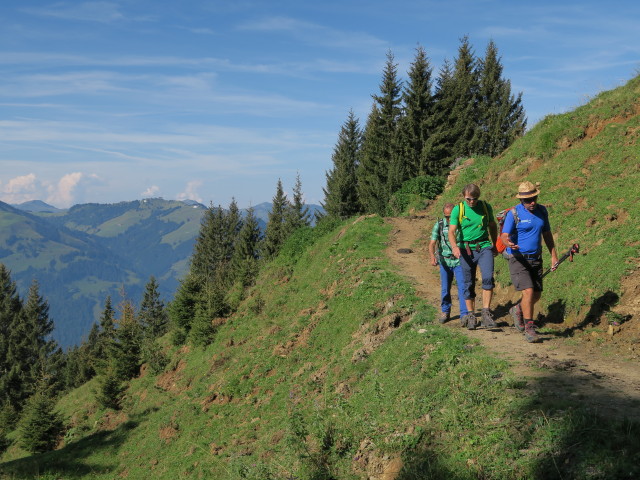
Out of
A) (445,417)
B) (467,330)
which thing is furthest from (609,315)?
(445,417)

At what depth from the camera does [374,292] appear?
41.1ft

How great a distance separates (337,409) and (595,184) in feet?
33.0

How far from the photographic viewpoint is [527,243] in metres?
7.32

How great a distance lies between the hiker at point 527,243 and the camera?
7293 mm

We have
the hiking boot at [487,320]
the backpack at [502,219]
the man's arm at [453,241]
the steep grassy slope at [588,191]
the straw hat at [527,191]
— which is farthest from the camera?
the steep grassy slope at [588,191]

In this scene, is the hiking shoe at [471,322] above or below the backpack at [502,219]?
below

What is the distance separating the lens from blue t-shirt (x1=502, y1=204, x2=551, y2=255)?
Answer: 24.0 feet

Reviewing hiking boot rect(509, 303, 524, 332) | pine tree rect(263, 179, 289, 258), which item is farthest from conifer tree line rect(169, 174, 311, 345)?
hiking boot rect(509, 303, 524, 332)

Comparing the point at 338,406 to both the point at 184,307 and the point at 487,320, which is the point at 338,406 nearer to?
the point at 487,320

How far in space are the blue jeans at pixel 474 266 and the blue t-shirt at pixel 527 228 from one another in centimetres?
55

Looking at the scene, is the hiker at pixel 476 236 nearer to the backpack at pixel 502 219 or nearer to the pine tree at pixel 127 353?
the backpack at pixel 502 219

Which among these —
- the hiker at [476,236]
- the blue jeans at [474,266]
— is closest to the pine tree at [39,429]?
the hiker at [476,236]

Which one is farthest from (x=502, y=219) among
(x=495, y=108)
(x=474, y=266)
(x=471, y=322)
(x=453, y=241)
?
(x=495, y=108)

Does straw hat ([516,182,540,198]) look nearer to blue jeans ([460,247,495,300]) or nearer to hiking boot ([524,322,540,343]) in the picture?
blue jeans ([460,247,495,300])
